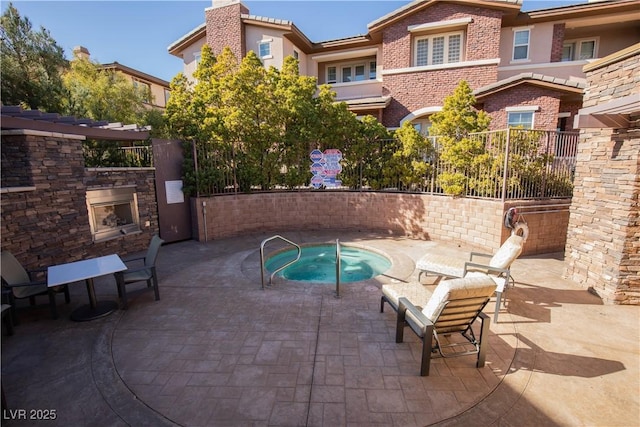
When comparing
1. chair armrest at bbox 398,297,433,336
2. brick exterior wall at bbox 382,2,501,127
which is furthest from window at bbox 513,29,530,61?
chair armrest at bbox 398,297,433,336

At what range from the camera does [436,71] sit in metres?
14.2

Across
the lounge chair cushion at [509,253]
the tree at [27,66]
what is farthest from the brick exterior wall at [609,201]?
the tree at [27,66]

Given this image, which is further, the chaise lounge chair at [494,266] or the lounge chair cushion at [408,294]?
the chaise lounge chair at [494,266]

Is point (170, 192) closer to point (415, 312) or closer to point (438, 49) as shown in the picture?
point (415, 312)

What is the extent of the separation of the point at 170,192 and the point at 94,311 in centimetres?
495

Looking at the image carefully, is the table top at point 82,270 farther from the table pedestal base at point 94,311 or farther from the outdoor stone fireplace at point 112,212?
the outdoor stone fireplace at point 112,212

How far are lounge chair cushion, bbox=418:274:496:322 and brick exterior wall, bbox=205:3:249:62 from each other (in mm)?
16696

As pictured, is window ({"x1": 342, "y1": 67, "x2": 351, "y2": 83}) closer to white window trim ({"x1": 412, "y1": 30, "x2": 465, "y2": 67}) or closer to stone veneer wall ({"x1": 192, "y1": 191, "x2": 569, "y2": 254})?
white window trim ({"x1": 412, "y1": 30, "x2": 465, "y2": 67})

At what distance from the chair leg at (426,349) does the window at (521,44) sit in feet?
53.2

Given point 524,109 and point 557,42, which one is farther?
point 557,42

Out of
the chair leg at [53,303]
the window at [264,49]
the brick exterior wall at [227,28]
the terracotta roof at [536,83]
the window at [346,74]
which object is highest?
the brick exterior wall at [227,28]

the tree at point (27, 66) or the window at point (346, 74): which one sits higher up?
the window at point (346, 74)

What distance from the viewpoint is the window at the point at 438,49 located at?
46.9 ft

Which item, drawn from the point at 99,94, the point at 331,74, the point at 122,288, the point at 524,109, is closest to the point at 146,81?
the point at 99,94
